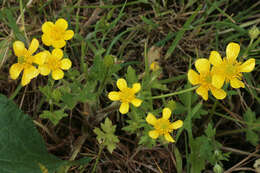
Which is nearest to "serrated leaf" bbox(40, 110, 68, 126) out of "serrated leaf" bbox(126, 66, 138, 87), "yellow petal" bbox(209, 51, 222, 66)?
"serrated leaf" bbox(126, 66, 138, 87)

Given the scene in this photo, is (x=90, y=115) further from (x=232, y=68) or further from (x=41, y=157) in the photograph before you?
(x=232, y=68)

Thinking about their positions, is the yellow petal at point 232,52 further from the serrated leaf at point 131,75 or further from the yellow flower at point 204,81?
the serrated leaf at point 131,75

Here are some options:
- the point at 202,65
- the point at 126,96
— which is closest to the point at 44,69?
the point at 126,96

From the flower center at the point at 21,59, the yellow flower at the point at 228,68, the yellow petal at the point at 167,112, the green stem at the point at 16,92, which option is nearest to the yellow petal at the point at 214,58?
the yellow flower at the point at 228,68

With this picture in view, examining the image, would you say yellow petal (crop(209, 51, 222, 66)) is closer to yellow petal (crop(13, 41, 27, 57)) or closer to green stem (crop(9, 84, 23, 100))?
yellow petal (crop(13, 41, 27, 57))

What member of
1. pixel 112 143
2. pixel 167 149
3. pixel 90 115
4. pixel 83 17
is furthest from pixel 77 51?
pixel 167 149

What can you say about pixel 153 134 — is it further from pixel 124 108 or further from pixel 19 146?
pixel 19 146
